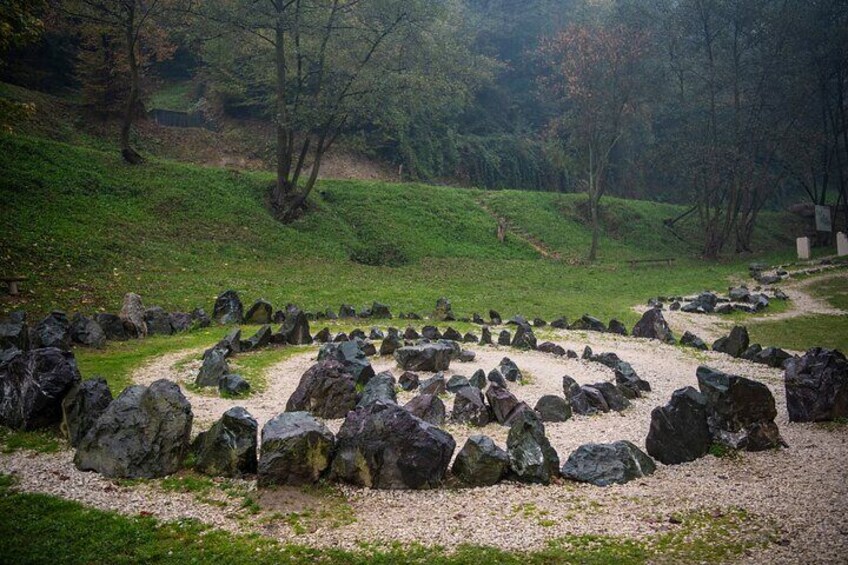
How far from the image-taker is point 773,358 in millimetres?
14570

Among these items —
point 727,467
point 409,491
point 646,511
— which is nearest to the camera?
point 646,511

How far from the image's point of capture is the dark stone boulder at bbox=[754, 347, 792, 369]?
14.5 metres

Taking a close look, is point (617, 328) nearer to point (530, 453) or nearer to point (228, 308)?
point (228, 308)

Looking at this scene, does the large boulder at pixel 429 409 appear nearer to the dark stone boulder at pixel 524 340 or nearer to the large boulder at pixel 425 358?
the large boulder at pixel 425 358

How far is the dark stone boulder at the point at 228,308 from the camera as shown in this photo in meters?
19.2

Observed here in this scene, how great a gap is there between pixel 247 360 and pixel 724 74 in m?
40.3

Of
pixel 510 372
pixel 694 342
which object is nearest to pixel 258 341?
pixel 510 372

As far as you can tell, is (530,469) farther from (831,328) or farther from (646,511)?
(831,328)

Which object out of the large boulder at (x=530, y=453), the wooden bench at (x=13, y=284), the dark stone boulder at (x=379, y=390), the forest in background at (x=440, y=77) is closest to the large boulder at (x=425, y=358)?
the dark stone boulder at (x=379, y=390)

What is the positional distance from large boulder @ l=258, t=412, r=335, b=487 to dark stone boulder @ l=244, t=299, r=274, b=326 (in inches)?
466

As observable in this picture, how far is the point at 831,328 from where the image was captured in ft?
65.4

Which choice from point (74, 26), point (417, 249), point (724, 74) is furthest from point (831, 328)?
point (74, 26)

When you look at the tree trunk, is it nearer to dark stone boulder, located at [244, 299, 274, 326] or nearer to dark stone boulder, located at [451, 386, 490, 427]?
dark stone boulder, located at [244, 299, 274, 326]

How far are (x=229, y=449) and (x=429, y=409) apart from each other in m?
3.23
